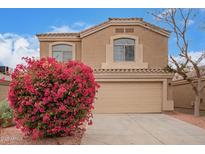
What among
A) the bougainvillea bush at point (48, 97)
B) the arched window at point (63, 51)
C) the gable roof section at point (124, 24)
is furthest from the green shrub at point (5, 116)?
the gable roof section at point (124, 24)

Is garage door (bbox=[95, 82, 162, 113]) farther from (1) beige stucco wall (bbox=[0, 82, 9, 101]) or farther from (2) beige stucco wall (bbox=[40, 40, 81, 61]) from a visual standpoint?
(1) beige stucco wall (bbox=[0, 82, 9, 101])

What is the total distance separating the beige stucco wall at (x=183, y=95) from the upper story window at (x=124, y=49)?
5779mm

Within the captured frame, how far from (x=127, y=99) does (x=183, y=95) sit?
7.17 metres

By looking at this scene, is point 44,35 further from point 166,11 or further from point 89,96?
point 89,96

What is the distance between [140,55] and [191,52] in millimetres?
3831

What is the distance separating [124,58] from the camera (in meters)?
18.6

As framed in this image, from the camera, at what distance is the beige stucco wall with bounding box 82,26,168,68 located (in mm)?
18641

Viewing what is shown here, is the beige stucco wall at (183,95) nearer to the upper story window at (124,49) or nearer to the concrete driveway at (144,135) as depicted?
the upper story window at (124,49)

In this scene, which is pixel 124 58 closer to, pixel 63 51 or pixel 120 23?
pixel 120 23

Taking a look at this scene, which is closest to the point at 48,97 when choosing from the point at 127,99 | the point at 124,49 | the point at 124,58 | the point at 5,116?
the point at 5,116

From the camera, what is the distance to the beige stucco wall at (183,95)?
1977cm

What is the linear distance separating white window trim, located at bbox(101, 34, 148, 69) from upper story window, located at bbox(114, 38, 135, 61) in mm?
257
